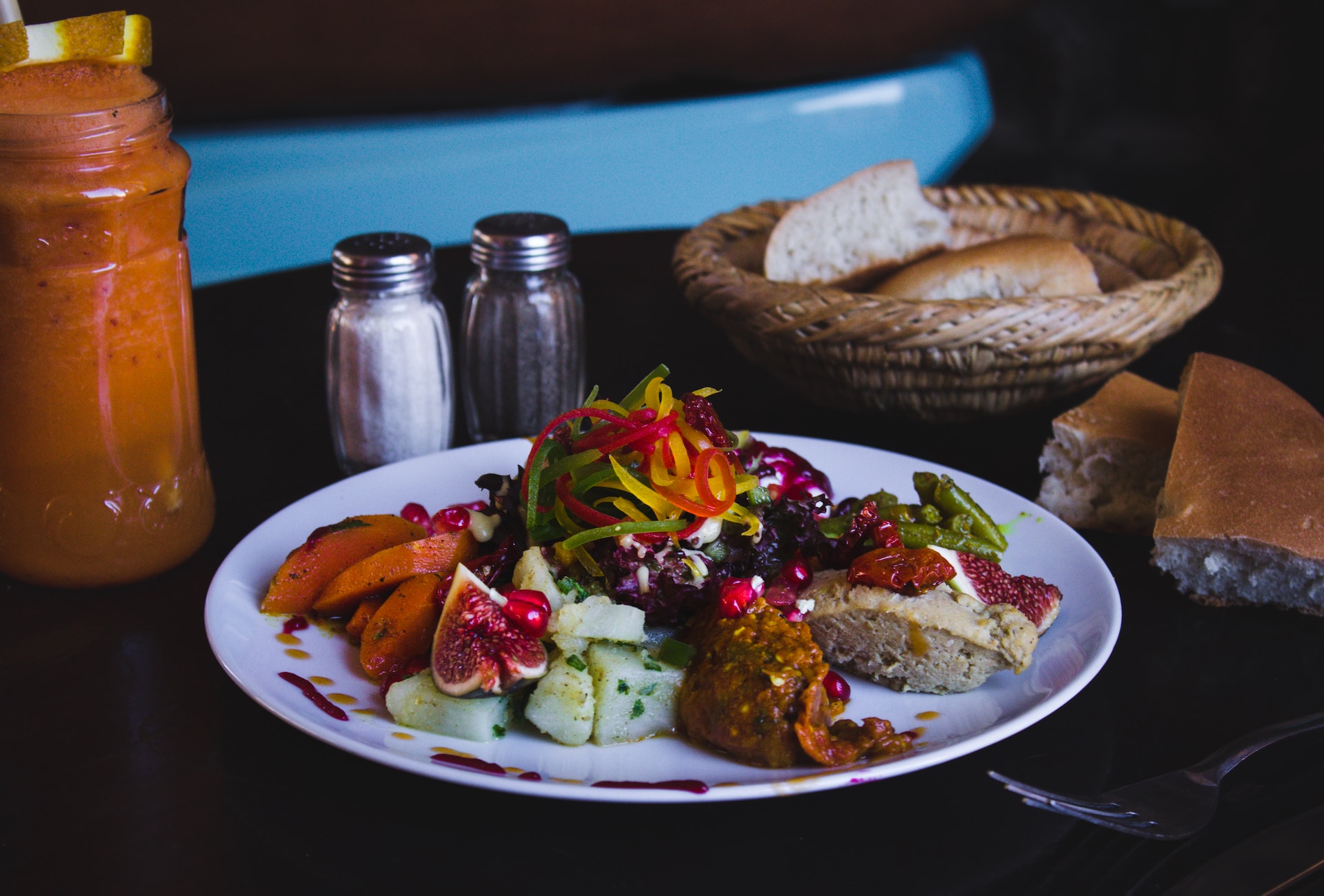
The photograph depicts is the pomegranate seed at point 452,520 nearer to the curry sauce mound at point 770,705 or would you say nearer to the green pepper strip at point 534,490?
the green pepper strip at point 534,490

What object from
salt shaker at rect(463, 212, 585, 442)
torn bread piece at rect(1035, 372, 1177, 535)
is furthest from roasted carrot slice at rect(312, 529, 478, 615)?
torn bread piece at rect(1035, 372, 1177, 535)

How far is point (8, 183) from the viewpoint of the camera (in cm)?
183

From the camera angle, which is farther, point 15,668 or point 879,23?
point 879,23

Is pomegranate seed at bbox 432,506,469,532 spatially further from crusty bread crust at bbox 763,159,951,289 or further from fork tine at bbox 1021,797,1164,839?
crusty bread crust at bbox 763,159,951,289

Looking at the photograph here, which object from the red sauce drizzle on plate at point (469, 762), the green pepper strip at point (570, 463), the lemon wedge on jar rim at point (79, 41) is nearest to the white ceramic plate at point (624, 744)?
the red sauce drizzle on plate at point (469, 762)

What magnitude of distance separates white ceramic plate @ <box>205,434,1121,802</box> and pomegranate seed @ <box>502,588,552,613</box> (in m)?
0.19

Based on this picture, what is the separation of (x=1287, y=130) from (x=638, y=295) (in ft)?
20.2

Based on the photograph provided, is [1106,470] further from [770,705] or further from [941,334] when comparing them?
[770,705]

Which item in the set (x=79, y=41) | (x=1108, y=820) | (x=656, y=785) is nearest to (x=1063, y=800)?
(x=1108, y=820)

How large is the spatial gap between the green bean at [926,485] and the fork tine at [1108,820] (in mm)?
799

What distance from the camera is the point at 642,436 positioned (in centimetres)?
189

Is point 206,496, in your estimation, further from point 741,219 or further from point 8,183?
point 741,219

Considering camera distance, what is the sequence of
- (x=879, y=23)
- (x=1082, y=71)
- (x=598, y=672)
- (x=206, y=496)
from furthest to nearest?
(x=1082, y=71), (x=879, y=23), (x=206, y=496), (x=598, y=672)

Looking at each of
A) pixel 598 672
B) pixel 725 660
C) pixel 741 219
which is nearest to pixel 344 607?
pixel 598 672
